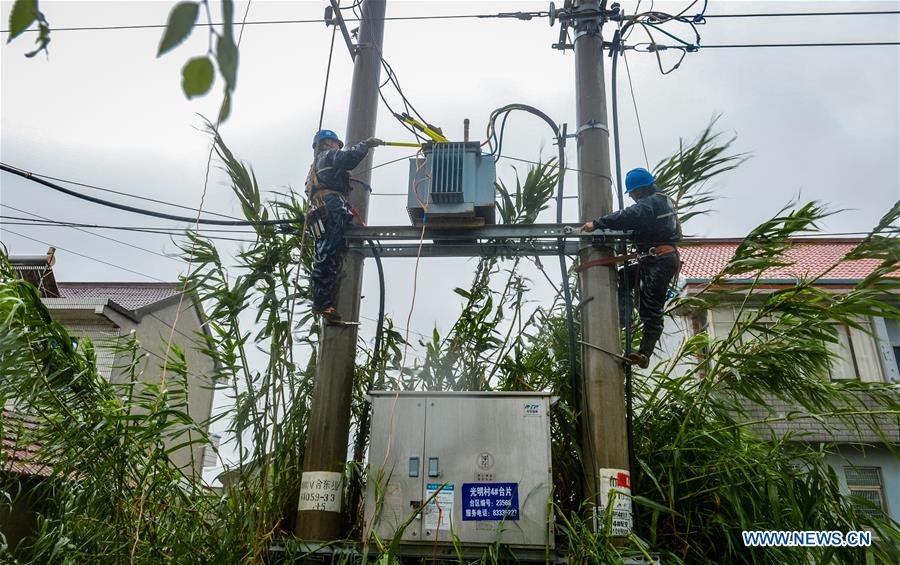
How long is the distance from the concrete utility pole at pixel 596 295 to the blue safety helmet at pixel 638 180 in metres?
0.48

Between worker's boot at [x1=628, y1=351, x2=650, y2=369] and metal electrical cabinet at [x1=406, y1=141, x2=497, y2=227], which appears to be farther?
metal electrical cabinet at [x1=406, y1=141, x2=497, y2=227]

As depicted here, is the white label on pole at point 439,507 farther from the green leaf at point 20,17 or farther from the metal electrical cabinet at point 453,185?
the green leaf at point 20,17

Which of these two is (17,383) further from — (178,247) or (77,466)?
(178,247)

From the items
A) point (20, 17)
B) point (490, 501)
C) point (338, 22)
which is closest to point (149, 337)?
point (338, 22)

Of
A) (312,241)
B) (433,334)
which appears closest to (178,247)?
(312,241)

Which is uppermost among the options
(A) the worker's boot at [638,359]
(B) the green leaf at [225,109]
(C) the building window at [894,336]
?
(C) the building window at [894,336]

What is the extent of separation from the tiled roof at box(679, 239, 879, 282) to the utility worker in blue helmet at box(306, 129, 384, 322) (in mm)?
7631

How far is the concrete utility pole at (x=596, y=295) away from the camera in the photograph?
4367 mm

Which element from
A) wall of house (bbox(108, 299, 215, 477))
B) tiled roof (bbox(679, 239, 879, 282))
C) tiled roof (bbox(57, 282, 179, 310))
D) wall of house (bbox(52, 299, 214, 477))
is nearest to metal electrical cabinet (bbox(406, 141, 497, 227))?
wall of house (bbox(52, 299, 214, 477))

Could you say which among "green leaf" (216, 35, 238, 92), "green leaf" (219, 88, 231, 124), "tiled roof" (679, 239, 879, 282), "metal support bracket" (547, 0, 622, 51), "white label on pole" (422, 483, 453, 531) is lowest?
"white label on pole" (422, 483, 453, 531)

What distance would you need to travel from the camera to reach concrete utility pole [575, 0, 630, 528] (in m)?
4.37

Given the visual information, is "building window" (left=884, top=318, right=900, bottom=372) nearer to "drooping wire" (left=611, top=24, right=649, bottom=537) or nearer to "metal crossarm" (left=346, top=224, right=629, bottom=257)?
"drooping wire" (left=611, top=24, right=649, bottom=537)

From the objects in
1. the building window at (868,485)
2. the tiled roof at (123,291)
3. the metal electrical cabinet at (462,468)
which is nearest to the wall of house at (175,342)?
the tiled roof at (123,291)

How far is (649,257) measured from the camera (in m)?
4.98
